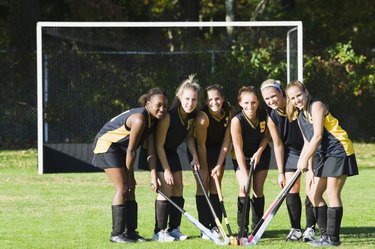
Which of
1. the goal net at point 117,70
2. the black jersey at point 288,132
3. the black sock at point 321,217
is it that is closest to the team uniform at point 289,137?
the black jersey at point 288,132

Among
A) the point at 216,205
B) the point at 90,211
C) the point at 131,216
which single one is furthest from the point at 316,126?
the point at 90,211

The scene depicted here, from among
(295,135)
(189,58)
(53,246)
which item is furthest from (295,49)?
(53,246)

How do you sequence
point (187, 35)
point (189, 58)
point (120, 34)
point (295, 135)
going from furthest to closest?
point (187, 35) < point (120, 34) < point (189, 58) < point (295, 135)

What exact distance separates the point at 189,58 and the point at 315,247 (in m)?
10.5

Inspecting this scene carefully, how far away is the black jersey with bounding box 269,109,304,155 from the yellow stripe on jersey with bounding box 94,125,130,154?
4.07 feet

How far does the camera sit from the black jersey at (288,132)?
28.9 ft

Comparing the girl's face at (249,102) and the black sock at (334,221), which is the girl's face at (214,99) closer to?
the girl's face at (249,102)

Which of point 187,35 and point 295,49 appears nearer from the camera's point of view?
point 295,49

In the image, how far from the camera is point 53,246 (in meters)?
8.46

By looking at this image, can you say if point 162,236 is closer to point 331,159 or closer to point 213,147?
point 213,147

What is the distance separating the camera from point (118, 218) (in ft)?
28.4

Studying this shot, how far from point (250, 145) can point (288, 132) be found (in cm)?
35

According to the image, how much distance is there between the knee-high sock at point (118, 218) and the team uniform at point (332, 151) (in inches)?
63.3

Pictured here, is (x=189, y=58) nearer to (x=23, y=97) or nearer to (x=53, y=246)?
(x=23, y=97)
